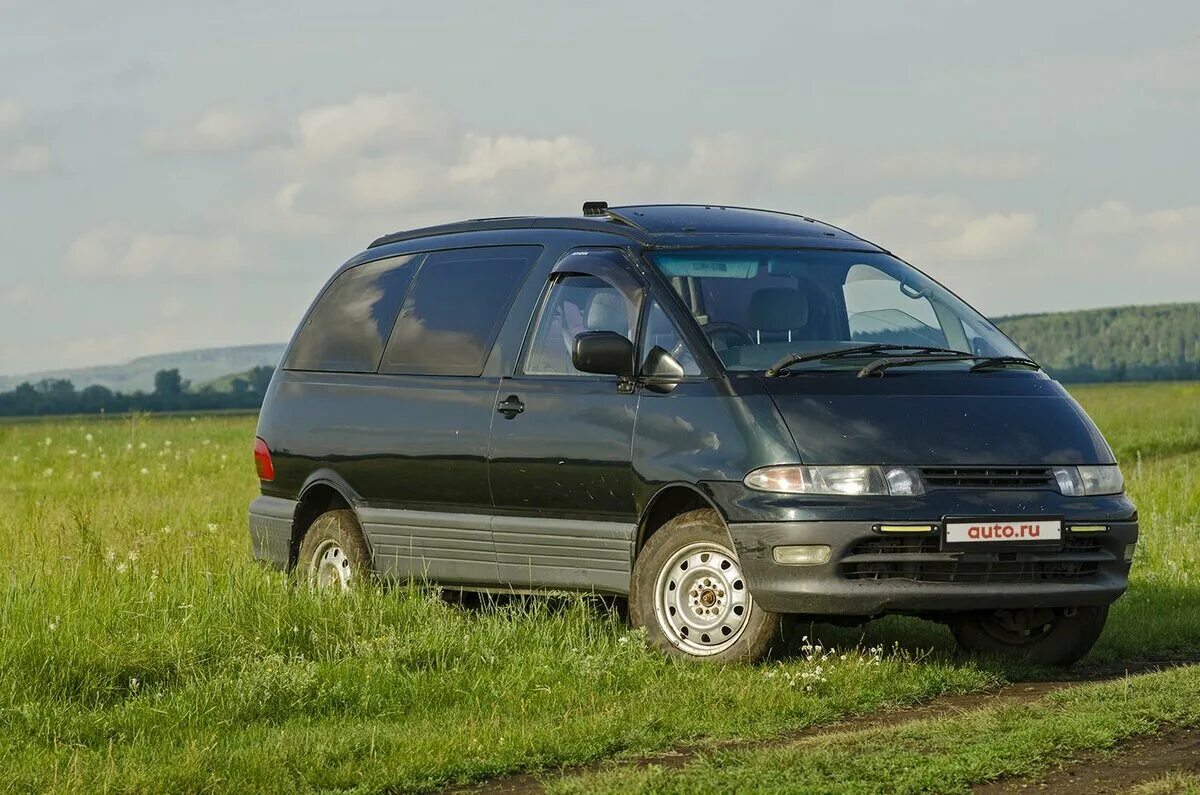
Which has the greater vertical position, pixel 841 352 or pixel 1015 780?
pixel 841 352

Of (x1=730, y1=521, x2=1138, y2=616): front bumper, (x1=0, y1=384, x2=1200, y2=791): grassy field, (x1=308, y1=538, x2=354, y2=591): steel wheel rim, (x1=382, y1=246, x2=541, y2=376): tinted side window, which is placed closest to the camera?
(x1=0, y1=384, x2=1200, y2=791): grassy field

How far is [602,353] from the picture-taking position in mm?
8625

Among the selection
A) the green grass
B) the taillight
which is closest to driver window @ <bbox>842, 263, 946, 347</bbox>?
the green grass

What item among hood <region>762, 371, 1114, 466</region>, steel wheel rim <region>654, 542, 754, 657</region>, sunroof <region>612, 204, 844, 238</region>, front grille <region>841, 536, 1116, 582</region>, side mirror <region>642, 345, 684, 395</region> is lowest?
steel wheel rim <region>654, 542, 754, 657</region>

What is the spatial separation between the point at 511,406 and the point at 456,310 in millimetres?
907

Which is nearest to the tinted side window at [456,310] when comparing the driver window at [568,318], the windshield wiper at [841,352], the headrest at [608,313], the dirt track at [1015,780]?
the driver window at [568,318]

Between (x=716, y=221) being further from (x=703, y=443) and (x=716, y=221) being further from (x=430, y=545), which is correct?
(x=430, y=545)

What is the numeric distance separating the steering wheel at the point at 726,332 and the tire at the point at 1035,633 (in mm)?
1797

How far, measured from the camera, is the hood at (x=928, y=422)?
8172 millimetres

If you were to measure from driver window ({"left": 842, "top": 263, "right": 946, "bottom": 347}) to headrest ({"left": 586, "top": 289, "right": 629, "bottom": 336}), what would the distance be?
1.11 meters

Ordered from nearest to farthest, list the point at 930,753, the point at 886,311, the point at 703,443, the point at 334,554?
the point at 930,753 < the point at 703,443 < the point at 886,311 < the point at 334,554

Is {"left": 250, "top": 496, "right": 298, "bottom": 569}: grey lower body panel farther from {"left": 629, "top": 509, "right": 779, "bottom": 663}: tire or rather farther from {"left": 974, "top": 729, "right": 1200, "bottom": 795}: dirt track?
{"left": 974, "top": 729, "right": 1200, "bottom": 795}: dirt track

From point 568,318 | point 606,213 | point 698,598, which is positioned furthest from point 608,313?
point 698,598

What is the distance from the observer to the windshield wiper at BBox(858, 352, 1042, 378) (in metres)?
8.51
